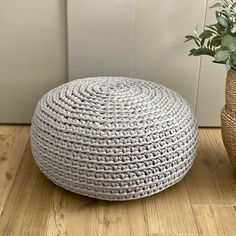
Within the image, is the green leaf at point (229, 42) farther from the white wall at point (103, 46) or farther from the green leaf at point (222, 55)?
the white wall at point (103, 46)

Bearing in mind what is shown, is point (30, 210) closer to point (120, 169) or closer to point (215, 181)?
point (120, 169)

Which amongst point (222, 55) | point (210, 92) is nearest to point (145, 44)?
point (210, 92)

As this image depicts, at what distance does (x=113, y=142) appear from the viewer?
3.45 ft

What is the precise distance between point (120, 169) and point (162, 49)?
0.52m

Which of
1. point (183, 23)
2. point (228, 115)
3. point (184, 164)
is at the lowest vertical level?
point (184, 164)

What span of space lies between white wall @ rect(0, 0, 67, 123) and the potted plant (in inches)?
18.1

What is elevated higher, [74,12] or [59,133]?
[74,12]

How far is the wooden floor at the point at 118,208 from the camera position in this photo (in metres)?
1.05

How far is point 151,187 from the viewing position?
3.60ft

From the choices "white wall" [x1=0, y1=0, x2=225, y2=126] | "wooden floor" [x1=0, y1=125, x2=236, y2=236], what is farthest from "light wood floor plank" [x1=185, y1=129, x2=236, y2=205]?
"white wall" [x1=0, y1=0, x2=225, y2=126]

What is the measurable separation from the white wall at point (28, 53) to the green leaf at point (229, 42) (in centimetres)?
55

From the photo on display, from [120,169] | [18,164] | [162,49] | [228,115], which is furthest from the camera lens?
[162,49]

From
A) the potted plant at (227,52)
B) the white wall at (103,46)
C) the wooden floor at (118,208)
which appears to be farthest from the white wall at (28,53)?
the potted plant at (227,52)

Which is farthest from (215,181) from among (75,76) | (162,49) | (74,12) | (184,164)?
(74,12)
